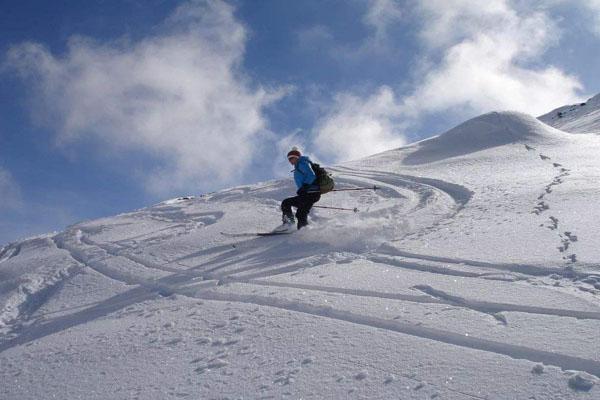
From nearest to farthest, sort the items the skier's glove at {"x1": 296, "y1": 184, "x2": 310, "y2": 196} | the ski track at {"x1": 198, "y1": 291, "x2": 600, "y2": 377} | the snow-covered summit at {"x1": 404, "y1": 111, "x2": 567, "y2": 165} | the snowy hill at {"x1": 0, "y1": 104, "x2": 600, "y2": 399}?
the ski track at {"x1": 198, "y1": 291, "x2": 600, "y2": 377}, the snowy hill at {"x1": 0, "y1": 104, "x2": 600, "y2": 399}, the skier's glove at {"x1": 296, "y1": 184, "x2": 310, "y2": 196}, the snow-covered summit at {"x1": 404, "y1": 111, "x2": 567, "y2": 165}

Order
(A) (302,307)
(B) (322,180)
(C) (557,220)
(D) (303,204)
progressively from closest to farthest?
1. (A) (302,307)
2. (C) (557,220)
3. (D) (303,204)
4. (B) (322,180)

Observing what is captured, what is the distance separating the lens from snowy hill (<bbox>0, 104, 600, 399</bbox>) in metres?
3.64

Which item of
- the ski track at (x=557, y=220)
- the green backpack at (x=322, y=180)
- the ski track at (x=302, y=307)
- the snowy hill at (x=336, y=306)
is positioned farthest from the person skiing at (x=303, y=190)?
the ski track at (x=557, y=220)

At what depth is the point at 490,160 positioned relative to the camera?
16.0 meters

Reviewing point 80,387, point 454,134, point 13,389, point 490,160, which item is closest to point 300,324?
point 80,387

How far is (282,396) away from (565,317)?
2.47m

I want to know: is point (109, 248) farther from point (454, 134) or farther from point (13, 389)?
point (454, 134)

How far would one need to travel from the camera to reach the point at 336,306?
502cm

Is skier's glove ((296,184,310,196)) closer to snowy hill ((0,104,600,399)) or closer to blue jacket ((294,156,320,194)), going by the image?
blue jacket ((294,156,320,194))

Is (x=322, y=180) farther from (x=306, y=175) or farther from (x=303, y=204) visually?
(x=303, y=204)

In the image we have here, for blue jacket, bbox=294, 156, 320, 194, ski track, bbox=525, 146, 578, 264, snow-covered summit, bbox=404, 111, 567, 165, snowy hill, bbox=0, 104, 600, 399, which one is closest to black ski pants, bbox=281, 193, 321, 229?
blue jacket, bbox=294, 156, 320, 194

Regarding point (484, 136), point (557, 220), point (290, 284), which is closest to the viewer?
point (290, 284)

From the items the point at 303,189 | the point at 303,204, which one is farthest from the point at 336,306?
the point at 303,189

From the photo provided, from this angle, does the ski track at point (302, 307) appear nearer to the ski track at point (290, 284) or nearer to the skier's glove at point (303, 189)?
the ski track at point (290, 284)
